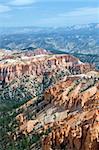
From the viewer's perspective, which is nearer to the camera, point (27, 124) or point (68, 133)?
point (68, 133)

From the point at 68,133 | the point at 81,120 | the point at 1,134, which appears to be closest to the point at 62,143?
the point at 68,133

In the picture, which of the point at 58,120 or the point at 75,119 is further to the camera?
the point at 58,120

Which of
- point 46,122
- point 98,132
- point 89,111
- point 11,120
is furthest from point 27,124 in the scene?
point 98,132

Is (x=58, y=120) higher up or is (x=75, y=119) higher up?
(x=75, y=119)

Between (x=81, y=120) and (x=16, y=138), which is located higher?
(x=81, y=120)

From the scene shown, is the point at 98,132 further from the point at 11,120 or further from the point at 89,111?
the point at 11,120

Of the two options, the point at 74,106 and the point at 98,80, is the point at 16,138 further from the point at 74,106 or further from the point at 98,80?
the point at 98,80

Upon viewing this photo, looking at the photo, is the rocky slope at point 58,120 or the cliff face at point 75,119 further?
the rocky slope at point 58,120

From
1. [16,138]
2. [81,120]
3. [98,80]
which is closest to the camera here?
[81,120]

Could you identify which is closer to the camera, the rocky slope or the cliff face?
the cliff face

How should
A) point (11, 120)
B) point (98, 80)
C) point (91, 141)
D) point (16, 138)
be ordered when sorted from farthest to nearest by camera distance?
point (98, 80) < point (11, 120) < point (16, 138) < point (91, 141)
